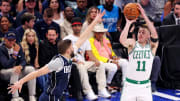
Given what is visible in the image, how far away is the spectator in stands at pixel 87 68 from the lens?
6914 mm

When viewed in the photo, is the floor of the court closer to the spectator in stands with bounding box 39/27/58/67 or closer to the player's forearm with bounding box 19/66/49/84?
the spectator in stands with bounding box 39/27/58/67

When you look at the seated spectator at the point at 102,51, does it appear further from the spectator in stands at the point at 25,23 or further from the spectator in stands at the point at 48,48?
the spectator in stands at the point at 25,23

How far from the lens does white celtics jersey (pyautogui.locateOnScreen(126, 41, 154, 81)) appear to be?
15.8ft

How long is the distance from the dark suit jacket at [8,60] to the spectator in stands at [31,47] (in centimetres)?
38

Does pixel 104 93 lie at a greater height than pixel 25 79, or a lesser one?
lesser

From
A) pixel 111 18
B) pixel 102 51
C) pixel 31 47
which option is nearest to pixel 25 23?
pixel 31 47

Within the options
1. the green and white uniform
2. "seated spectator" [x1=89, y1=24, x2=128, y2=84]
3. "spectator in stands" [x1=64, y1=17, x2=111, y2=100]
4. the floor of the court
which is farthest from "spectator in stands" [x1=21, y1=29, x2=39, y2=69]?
the green and white uniform

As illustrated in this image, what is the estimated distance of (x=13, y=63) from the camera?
6.66m

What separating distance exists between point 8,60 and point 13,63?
0.12 meters

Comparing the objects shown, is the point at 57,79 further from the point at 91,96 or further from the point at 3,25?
the point at 3,25

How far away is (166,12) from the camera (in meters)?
9.15

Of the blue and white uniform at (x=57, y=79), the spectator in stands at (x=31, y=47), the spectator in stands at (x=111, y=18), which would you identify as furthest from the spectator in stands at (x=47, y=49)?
the blue and white uniform at (x=57, y=79)

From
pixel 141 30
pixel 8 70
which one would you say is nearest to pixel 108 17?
pixel 8 70

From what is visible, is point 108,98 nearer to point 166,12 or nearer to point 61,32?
point 61,32
